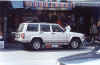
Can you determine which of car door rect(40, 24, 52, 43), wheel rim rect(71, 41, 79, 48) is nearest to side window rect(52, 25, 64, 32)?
car door rect(40, 24, 52, 43)

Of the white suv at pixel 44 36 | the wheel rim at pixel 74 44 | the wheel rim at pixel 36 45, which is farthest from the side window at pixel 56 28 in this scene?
the wheel rim at pixel 36 45

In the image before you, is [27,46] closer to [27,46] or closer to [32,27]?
[27,46]

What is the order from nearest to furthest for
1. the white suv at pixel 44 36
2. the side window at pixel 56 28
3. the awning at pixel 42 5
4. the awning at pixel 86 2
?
the white suv at pixel 44 36 → the side window at pixel 56 28 → the awning at pixel 42 5 → the awning at pixel 86 2

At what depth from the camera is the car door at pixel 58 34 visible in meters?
17.2

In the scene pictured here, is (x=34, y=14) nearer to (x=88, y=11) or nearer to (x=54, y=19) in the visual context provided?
(x=54, y=19)

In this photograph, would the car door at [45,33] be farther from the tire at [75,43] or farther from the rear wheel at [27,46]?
the tire at [75,43]

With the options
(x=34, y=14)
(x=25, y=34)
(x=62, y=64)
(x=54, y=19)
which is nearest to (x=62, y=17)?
(x=54, y=19)

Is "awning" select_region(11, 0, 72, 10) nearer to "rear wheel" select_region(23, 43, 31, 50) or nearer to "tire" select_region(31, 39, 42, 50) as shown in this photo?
"rear wheel" select_region(23, 43, 31, 50)

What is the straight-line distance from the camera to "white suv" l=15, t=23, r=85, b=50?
54.3ft

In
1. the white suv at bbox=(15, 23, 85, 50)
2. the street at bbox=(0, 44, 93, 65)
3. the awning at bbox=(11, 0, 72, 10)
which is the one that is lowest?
the street at bbox=(0, 44, 93, 65)

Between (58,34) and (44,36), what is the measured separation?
96 centimetres

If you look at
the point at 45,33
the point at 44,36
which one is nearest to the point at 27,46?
the point at 44,36

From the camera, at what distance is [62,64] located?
5.02 m

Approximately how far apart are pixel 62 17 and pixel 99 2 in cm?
322
